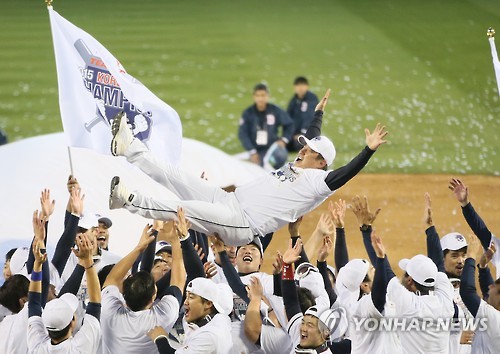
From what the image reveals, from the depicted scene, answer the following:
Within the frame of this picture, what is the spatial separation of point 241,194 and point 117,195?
0.88m

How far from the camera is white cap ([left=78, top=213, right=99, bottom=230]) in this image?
21.1 feet

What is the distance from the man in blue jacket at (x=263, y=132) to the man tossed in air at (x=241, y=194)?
18.1 ft

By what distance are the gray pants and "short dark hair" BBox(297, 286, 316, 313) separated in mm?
871

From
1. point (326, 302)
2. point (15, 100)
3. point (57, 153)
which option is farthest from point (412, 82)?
point (326, 302)

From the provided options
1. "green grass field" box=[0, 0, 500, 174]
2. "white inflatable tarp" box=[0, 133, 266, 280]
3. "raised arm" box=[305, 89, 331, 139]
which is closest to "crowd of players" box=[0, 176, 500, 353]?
"raised arm" box=[305, 89, 331, 139]

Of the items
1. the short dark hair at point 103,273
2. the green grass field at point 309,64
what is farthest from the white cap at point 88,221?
the green grass field at point 309,64

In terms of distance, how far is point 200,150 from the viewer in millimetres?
10586

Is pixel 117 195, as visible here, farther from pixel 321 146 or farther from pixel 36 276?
pixel 321 146

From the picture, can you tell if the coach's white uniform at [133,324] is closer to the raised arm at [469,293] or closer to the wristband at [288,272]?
the wristband at [288,272]

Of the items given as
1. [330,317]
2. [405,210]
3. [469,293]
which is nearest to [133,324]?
[330,317]

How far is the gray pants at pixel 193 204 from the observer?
19.6 feet

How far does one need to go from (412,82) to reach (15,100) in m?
6.19

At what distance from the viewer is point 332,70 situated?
16734 mm

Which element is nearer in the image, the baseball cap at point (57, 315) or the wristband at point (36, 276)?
the baseball cap at point (57, 315)
